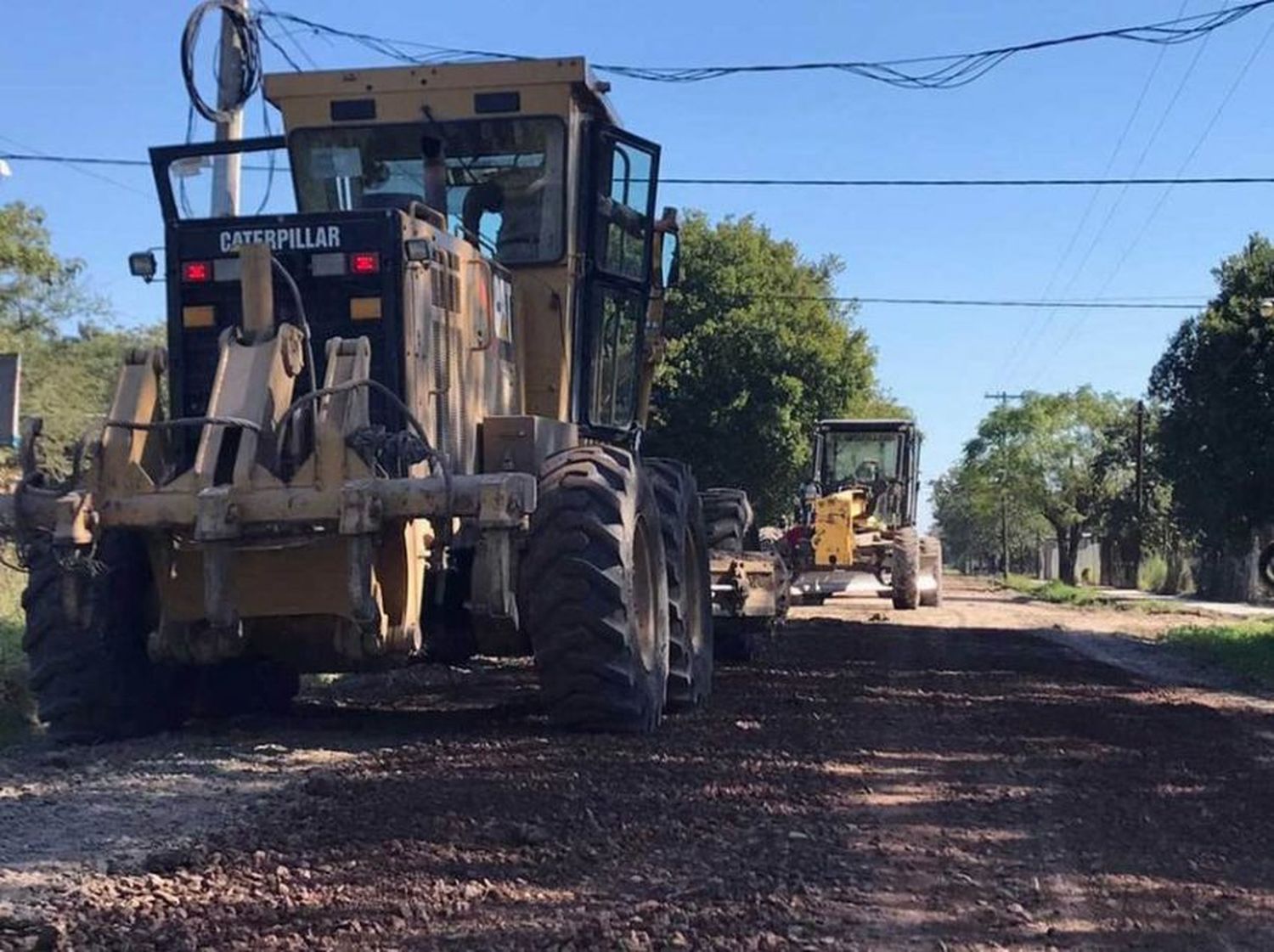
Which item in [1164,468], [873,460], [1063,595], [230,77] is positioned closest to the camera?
[230,77]

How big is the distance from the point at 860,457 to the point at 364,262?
19739mm

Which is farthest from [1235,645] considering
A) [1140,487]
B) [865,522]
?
[1140,487]

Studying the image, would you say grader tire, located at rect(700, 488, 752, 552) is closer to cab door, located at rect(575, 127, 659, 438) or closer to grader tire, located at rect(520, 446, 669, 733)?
cab door, located at rect(575, 127, 659, 438)

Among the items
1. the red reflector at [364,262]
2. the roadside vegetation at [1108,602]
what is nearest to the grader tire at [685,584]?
the red reflector at [364,262]

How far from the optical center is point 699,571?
1093cm

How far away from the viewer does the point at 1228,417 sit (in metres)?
20.3

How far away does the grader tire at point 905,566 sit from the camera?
24.6 meters

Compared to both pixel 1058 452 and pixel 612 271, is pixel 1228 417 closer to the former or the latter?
pixel 612 271

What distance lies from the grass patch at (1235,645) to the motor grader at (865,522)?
15.7 feet

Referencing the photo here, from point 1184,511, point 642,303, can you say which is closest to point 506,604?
point 642,303

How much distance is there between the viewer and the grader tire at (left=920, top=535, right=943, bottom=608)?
86.6ft

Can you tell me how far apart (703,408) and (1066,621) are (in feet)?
26.1

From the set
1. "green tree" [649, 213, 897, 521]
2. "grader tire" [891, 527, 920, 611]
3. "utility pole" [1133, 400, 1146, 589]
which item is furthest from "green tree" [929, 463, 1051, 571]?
"grader tire" [891, 527, 920, 611]

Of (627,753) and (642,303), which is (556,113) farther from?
(627,753)
